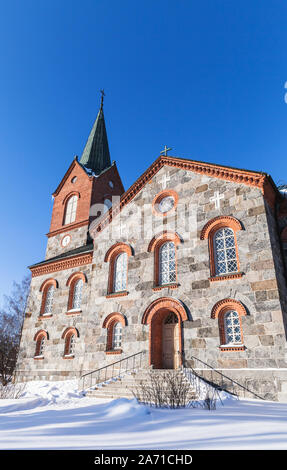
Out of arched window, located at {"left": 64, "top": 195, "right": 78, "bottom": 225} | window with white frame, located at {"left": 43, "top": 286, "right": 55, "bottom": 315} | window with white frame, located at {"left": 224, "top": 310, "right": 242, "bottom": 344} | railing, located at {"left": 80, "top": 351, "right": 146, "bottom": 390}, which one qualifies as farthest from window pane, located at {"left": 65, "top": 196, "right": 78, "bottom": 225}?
window with white frame, located at {"left": 224, "top": 310, "right": 242, "bottom": 344}

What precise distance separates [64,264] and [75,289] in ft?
6.32

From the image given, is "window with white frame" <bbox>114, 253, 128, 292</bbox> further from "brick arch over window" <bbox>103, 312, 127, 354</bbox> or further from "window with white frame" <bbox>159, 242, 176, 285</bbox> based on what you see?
"window with white frame" <bbox>159, 242, 176, 285</bbox>

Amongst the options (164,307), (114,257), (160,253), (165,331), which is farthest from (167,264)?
(114,257)

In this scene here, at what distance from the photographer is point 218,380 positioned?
12.1m

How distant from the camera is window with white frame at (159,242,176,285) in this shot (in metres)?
15.3

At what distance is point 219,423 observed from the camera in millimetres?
5711

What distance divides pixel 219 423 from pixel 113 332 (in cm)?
1112

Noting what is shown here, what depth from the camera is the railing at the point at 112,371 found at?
14.4 m

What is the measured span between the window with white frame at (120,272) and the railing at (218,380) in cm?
560

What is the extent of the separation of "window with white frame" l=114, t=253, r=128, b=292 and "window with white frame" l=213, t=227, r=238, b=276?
5264 millimetres

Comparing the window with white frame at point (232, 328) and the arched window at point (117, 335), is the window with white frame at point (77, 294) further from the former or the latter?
the window with white frame at point (232, 328)

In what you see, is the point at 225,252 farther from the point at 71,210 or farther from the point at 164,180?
the point at 71,210

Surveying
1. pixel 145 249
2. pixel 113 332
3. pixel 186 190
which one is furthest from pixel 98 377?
pixel 186 190

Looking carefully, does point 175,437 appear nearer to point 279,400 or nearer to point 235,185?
point 279,400
